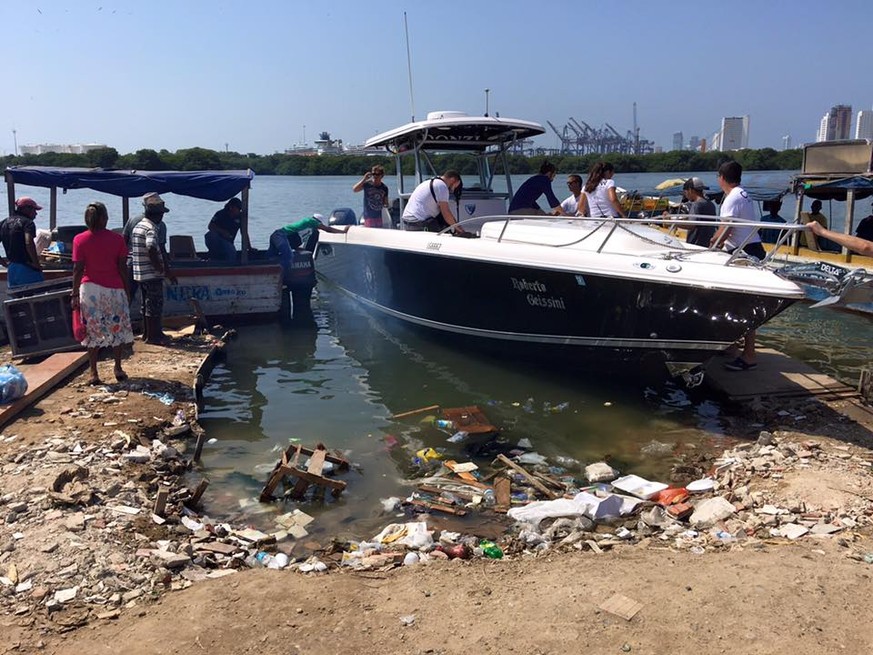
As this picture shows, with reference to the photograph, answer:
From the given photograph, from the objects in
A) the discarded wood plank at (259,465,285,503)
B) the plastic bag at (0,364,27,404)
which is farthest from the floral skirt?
the discarded wood plank at (259,465,285,503)

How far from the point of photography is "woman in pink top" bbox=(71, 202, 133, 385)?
21.7 feet

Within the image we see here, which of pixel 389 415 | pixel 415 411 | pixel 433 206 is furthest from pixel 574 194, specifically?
pixel 389 415

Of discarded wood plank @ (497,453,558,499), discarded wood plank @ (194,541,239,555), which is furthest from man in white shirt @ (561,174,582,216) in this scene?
discarded wood plank @ (194,541,239,555)

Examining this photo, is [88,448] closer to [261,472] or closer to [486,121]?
[261,472]

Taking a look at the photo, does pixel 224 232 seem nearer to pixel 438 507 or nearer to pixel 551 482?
pixel 438 507

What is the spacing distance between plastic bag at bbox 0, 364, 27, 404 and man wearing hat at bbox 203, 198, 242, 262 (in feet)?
18.4

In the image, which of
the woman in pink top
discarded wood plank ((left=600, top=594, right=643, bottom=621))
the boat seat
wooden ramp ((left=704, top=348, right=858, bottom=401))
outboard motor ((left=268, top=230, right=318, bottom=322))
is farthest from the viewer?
outboard motor ((left=268, top=230, right=318, bottom=322))

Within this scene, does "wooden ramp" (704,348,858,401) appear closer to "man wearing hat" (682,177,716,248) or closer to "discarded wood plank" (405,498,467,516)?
"man wearing hat" (682,177,716,248)

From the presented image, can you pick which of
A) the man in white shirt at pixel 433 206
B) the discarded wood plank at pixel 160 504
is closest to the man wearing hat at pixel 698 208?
the man in white shirt at pixel 433 206

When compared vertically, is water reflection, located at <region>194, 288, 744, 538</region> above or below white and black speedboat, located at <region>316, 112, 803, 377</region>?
below

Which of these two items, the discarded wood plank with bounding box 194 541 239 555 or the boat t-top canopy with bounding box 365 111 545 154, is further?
the boat t-top canopy with bounding box 365 111 545 154

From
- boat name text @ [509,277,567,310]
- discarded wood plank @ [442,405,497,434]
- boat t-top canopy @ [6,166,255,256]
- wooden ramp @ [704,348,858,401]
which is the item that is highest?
boat t-top canopy @ [6,166,255,256]

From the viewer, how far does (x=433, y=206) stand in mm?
9305

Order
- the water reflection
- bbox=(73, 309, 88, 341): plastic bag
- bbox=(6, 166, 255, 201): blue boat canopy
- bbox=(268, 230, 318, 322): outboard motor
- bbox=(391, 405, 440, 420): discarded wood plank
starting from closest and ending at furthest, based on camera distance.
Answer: the water reflection, bbox=(73, 309, 88, 341): plastic bag, bbox=(391, 405, 440, 420): discarded wood plank, bbox=(6, 166, 255, 201): blue boat canopy, bbox=(268, 230, 318, 322): outboard motor
